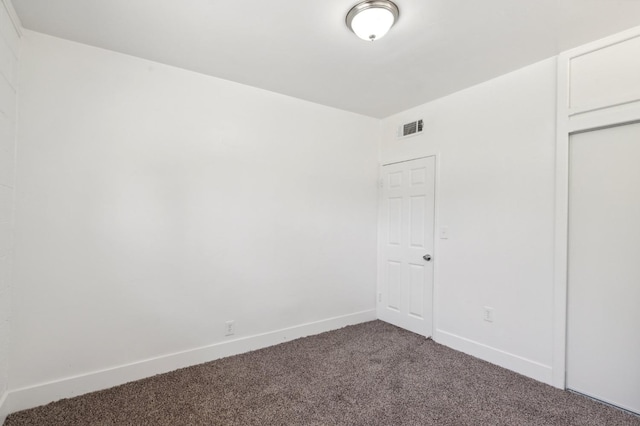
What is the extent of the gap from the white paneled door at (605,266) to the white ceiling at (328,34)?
831 mm

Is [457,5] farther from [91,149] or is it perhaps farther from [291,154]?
[91,149]

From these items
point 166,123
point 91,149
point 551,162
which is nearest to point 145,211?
point 91,149

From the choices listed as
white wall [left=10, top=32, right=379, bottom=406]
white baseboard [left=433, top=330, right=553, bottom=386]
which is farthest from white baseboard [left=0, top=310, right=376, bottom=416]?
white baseboard [left=433, top=330, right=553, bottom=386]

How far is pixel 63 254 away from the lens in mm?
2285

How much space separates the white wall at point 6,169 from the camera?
74.5 inches

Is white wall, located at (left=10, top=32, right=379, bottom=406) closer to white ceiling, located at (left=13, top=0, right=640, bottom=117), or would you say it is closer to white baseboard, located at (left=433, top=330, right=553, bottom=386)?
white ceiling, located at (left=13, top=0, right=640, bottom=117)

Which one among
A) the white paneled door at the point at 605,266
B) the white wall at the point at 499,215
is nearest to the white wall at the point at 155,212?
the white wall at the point at 499,215

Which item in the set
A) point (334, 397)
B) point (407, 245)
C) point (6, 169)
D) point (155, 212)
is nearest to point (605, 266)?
point (407, 245)

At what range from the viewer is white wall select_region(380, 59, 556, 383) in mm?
2543

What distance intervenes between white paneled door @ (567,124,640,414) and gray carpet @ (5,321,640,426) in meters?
0.22

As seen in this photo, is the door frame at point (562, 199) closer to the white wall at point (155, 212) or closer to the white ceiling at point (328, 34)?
the white ceiling at point (328, 34)

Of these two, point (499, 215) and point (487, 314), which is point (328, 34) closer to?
point (499, 215)

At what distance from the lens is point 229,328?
2.96 meters

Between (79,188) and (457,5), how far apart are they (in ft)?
9.67
